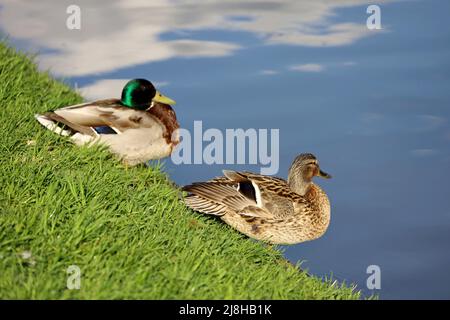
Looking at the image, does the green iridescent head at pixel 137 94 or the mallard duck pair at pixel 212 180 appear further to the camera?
the green iridescent head at pixel 137 94

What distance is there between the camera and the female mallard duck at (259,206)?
271 inches

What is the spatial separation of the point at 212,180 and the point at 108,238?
74.9 inches

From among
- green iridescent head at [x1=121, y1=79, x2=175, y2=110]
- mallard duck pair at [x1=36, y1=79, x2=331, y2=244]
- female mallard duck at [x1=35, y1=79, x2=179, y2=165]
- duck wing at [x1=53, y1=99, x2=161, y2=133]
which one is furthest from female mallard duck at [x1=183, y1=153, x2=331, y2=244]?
green iridescent head at [x1=121, y1=79, x2=175, y2=110]

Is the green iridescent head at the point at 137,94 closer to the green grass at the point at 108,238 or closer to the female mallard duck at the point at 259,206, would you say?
the green grass at the point at 108,238

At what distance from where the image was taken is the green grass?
4883mm

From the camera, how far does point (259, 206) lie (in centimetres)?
684

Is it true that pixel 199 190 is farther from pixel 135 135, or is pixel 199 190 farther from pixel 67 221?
pixel 67 221

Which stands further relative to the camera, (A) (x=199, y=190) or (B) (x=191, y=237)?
(A) (x=199, y=190)

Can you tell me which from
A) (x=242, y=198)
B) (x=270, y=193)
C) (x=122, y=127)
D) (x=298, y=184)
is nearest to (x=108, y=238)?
(x=242, y=198)

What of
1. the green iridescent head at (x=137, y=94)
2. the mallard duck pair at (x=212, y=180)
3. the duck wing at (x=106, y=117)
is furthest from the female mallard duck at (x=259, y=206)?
the green iridescent head at (x=137, y=94)

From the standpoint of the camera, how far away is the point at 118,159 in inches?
304

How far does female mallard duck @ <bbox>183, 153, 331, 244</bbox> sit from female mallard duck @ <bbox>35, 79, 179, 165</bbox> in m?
0.76
